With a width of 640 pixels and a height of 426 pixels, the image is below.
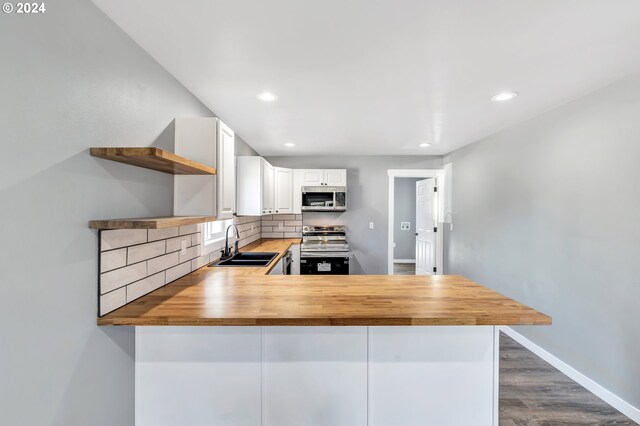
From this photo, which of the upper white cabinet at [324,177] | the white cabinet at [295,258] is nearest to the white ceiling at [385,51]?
the upper white cabinet at [324,177]

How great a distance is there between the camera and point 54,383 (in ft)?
3.40

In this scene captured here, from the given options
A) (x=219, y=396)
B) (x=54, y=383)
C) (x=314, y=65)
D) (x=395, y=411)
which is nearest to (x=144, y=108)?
(x=314, y=65)

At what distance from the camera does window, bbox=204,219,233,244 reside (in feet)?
8.23

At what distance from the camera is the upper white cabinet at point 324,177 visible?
4.59 metres

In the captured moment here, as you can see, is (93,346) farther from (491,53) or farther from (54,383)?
(491,53)

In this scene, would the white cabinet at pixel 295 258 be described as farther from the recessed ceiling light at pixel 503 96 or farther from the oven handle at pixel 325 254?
the recessed ceiling light at pixel 503 96

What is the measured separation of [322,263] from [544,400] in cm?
274

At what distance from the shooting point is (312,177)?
15.1 feet

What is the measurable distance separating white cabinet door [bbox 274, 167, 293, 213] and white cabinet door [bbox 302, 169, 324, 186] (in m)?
0.22

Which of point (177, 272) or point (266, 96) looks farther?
point (266, 96)

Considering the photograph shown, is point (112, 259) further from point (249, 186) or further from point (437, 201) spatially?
point (437, 201)

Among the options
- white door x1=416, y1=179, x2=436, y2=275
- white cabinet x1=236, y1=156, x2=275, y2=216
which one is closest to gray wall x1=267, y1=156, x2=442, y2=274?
white door x1=416, y1=179, x2=436, y2=275

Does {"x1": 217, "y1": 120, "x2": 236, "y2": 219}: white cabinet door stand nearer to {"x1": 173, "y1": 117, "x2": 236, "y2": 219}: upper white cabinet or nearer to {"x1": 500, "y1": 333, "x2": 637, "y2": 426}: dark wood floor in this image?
{"x1": 173, "y1": 117, "x2": 236, "y2": 219}: upper white cabinet

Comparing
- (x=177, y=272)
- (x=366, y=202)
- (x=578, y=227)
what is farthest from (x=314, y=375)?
(x=366, y=202)
